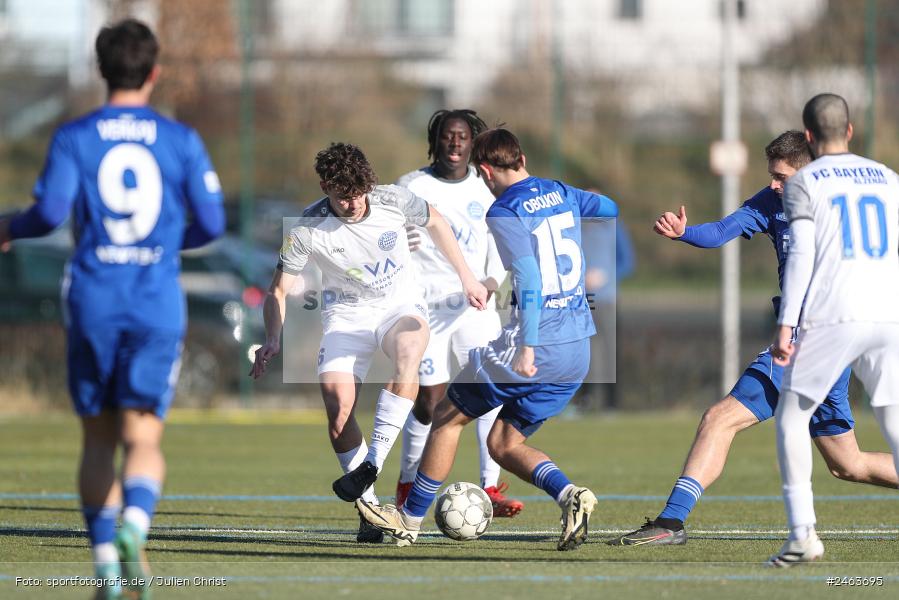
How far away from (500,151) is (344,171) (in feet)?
2.76

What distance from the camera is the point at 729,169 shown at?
696 inches

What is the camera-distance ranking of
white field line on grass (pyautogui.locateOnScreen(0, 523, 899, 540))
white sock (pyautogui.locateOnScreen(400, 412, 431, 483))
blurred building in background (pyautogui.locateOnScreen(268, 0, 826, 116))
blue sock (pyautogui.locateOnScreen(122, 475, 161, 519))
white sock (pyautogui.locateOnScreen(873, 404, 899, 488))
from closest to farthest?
blue sock (pyautogui.locateOnScreen(122, 475, 161, 519)) < white sock (pyautogui.locateOnScreen(873, 404, 899, 488)) < white field line on grass (pyautogui.locateOnScreen(0, 523, 899, 540)) < white sock (pyautogui.locateOnScreen(400, 412, 431, 483)) < blurred building in background (pyautogui.locateOnScreen(268, 0, 826, 116))

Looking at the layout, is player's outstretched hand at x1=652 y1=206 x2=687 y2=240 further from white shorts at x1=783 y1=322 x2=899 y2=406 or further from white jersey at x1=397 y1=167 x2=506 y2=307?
white jersey at x1=397 y1=167 x2=506 y2=307

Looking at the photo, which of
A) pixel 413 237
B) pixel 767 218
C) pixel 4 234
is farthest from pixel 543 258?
pixel 4 234

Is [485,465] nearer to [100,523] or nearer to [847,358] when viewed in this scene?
[847,358]

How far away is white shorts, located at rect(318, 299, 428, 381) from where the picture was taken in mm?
8211

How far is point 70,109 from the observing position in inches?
922

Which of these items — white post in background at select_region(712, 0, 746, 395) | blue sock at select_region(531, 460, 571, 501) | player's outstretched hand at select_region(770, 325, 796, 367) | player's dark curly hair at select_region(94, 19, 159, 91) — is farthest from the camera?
white post in background at select_region(712, 0, 746, 395)

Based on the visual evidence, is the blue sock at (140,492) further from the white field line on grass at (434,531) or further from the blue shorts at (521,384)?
the white field line on grass at (434,531)

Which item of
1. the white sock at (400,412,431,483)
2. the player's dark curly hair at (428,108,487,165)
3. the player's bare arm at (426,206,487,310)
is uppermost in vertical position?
the player's dark curly hair at (428,108,487,165)

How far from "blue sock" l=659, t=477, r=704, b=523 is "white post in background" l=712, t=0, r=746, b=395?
10.0 meters

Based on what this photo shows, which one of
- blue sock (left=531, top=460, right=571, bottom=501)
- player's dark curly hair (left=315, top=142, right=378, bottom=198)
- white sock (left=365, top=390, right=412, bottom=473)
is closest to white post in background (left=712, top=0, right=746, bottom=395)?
white sock (left=365, top=390, right=412, bottom=473)

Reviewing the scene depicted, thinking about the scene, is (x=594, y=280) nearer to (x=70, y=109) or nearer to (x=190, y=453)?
(x=190, y=453)

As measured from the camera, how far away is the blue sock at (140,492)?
5.68 m
